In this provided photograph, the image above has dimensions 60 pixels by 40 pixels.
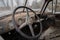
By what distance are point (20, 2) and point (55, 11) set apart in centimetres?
89

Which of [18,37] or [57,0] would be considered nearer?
[18,37]

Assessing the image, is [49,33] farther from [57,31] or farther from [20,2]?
[20,2]

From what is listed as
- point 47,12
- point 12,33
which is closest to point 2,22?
point 12,33

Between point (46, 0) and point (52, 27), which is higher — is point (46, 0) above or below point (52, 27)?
above

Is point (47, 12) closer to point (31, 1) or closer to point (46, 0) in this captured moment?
point (31, 1)

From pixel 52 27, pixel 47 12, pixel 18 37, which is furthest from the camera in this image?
pixel 52 27

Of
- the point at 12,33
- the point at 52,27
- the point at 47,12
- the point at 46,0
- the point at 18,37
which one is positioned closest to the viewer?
the point at 46,0

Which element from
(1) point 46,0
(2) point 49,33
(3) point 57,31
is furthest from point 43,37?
(1) point 46,0

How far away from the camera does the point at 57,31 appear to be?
4.20m

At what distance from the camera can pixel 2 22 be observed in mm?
2947

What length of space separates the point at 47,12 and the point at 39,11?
0.79ft

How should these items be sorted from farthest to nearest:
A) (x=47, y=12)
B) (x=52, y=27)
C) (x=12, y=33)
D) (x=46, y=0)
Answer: (x=52, y=27) < (x=47, y=12) < (x=12, y=33) < (x=46, y=0)

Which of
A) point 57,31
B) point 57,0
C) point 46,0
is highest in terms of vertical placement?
point 46,0

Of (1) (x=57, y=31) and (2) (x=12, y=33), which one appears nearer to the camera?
(2) (x=12, y=33)
